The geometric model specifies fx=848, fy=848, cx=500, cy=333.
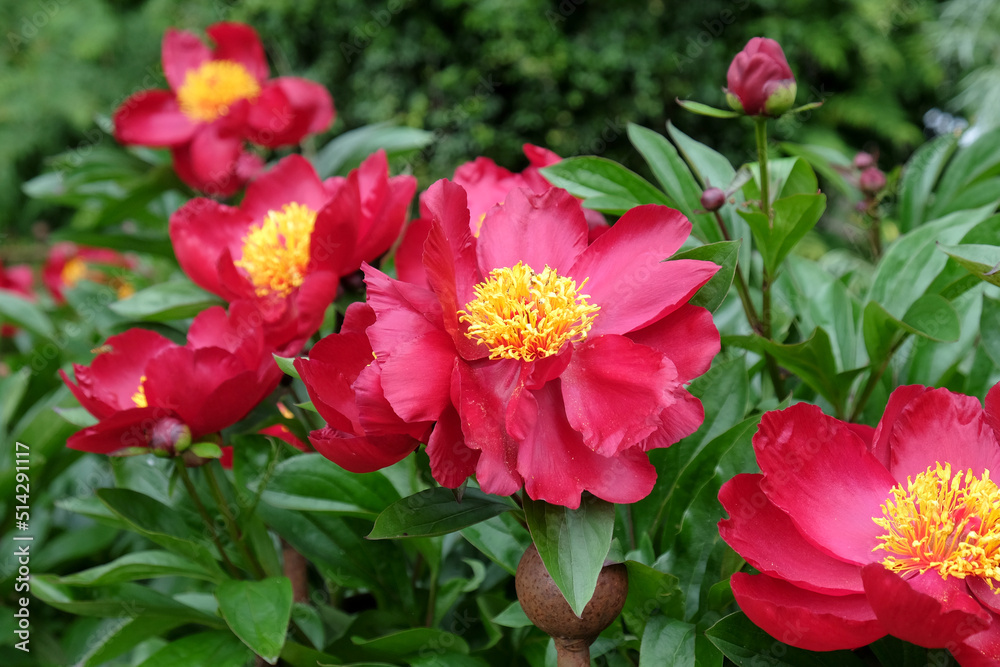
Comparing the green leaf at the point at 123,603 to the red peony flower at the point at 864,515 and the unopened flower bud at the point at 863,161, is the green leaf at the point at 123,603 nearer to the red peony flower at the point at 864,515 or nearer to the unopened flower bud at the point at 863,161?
the red peony flower at the point at 864,515

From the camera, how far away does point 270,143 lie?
3.83 ft

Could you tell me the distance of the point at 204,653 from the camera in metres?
0.66

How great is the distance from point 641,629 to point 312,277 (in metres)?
0.35

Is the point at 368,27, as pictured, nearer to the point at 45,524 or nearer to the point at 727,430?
the point at 45,524

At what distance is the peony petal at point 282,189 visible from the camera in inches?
32.7

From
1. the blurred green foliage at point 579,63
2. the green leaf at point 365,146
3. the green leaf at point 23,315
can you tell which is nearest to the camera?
the green leaf at point 365,146

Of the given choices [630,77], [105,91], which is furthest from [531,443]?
[105,91]

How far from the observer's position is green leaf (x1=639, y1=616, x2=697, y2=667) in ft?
1.65

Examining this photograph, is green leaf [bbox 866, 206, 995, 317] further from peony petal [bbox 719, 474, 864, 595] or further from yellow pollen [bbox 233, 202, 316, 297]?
yellow pollen [bbox 233, 202, 316, 297]

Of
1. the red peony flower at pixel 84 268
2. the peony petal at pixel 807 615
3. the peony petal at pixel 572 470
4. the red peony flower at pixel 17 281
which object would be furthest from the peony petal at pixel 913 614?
the red peony flower at pixel 17 281

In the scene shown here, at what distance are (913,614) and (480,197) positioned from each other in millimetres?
431

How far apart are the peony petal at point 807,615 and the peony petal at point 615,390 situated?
0.32 feet

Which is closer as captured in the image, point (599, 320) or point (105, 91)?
point (599, 320)

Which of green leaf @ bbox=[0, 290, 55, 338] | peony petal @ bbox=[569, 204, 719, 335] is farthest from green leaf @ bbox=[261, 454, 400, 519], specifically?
green leaf @ bbox=[0, 290, 55, 338]
